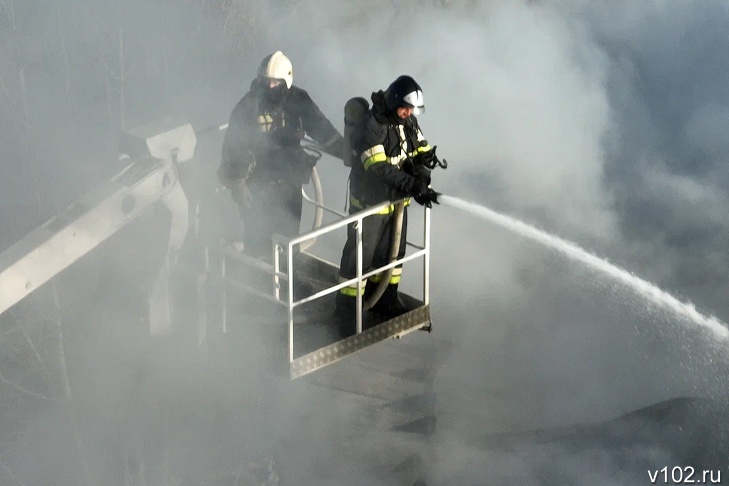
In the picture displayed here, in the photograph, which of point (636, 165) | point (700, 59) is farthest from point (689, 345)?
point (700, 59)

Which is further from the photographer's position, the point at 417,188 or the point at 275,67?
the point at 275,67

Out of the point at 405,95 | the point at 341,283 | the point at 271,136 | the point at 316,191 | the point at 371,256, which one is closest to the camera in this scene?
the point at 405,95

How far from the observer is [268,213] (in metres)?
8.76

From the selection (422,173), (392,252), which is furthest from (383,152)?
(392,252)

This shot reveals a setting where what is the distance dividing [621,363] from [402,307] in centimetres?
440

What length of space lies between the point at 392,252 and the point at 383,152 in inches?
30.3

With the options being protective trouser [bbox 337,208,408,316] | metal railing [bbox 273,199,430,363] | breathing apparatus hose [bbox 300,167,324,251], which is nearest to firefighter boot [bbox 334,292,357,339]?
protective trouser [bbox 337,208,408,316]

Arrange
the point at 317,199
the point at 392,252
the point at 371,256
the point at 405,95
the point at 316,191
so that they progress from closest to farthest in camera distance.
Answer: the point at 405,95, the point at 392,252, the point at 371,256, the point at 316,191, the point at 317,199

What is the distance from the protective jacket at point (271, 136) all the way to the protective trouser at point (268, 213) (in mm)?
85

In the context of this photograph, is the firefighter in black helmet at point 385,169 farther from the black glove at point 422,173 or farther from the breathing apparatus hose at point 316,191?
the breathing apparatus hose at point 316,191

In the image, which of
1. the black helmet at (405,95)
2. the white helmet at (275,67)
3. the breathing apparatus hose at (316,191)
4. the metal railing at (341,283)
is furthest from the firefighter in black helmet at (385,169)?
the white helmet at (275,67)

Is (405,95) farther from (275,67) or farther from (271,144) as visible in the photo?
(271,144)

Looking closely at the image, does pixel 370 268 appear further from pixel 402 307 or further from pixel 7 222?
pixel 7 222

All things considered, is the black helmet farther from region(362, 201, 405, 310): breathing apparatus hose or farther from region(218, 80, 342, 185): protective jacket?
region(218, 80, 342, 185): protective jacket
